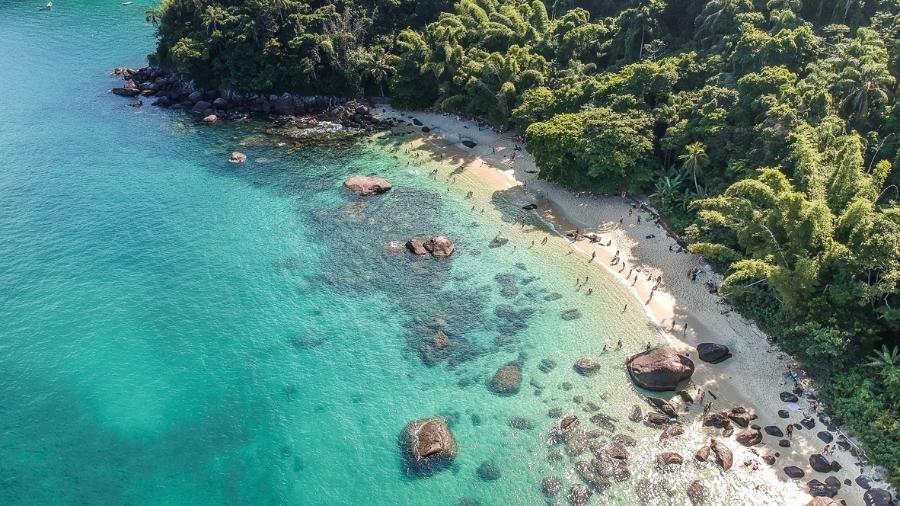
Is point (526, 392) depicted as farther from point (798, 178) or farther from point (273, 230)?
point (273, 230)

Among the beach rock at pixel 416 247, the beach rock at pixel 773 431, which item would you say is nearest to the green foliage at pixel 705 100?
the beach rock at pixel 773 431

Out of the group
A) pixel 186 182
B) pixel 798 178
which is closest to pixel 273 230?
pixel 186 182

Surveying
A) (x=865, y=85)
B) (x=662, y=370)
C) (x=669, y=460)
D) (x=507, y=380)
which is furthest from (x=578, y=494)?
(x=865, y=85)

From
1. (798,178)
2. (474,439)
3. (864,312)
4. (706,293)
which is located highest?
(798,178)

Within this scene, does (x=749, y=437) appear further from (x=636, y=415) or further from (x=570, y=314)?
(x=570, y=314)

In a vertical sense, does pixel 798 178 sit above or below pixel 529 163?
above

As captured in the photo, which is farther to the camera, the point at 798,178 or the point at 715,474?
the point at 798,178
